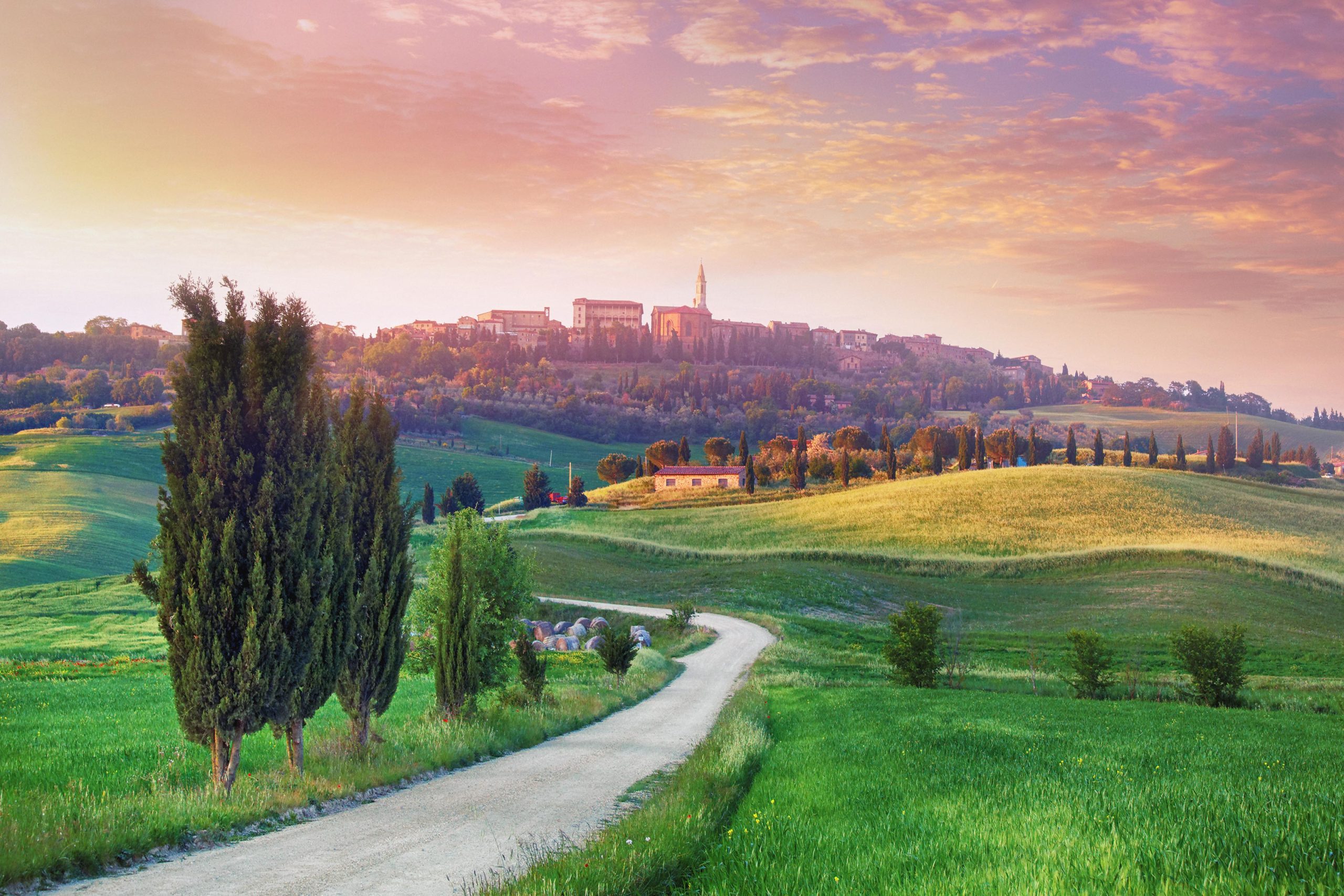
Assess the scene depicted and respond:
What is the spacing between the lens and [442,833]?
11.1 meters

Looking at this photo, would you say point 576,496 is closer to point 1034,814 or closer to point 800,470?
point 800,470

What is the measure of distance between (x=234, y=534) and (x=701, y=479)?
380ft

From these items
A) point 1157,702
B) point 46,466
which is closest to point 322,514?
point 1157,702

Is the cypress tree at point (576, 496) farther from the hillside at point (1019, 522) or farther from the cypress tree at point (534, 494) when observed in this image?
the hillside at point (1019, 522)

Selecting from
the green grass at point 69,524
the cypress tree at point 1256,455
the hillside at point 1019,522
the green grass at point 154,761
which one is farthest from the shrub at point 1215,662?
the cypress tree at point 1256,455

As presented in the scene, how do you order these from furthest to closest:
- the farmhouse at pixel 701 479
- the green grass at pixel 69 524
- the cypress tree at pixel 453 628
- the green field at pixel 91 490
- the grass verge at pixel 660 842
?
the farmhouse at pixel 701 479
the green field at pixel 91 490
the green grass at pixel 69 524
the cypress tree at pixel 453 628
the grass verge at pixel 660 842

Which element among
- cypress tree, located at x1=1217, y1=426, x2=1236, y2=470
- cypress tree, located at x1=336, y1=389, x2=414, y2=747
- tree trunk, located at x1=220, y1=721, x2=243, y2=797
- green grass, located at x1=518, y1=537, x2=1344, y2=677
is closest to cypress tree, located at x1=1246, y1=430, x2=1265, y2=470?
cypress tree, located at x1=1217, y1=426, x2=1236, y2=470

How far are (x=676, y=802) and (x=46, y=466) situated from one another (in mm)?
140569

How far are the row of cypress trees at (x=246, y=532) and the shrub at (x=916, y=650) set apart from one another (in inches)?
888

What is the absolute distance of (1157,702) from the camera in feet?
89.0

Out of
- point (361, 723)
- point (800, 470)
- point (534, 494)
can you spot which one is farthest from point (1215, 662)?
point (534, 494)

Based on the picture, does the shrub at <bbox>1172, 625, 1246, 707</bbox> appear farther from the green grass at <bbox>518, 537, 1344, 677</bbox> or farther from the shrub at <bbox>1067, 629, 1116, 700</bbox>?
the green grass at <bbox>518, 537, 1344, 677</bbox>

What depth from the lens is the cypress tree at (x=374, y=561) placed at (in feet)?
53.7

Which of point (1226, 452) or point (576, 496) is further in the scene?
point (1226, 452)
